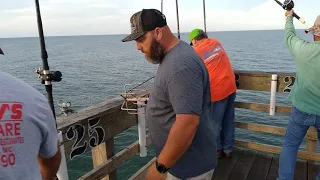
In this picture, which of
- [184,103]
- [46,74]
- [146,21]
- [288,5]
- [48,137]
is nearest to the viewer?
[48,137]

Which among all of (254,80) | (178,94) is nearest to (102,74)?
(254,80)

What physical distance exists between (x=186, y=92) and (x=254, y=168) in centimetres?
289

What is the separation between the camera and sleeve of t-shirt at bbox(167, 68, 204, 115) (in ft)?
5.73

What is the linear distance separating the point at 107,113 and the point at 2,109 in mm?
1723

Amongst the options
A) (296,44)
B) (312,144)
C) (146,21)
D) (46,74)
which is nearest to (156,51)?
(146,21)

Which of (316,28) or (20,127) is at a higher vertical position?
(316,28)

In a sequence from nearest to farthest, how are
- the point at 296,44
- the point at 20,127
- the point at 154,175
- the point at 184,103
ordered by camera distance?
the point at 20,127 → the point at 184,103 → the point at 154,175 → the point at 296,44

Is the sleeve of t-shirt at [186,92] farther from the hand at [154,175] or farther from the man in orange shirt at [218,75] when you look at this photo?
the man in orange shirt at [218,75]

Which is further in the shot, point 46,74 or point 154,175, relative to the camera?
point 154,175

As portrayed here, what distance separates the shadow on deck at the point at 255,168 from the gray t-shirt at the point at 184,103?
6.42 feet

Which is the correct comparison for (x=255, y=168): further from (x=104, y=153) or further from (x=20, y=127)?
(x=20, y=127)

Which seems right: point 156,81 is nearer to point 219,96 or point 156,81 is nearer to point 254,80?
point 219,96

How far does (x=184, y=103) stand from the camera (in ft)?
5.73

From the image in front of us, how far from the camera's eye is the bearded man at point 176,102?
176 centimetres
